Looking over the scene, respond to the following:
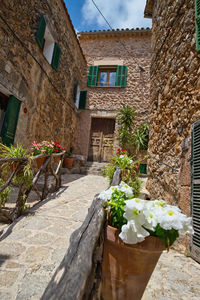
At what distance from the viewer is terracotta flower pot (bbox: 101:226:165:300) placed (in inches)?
40.2

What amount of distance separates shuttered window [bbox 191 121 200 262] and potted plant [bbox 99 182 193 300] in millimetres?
1445

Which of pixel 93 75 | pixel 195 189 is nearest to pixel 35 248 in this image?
pixel 195 189

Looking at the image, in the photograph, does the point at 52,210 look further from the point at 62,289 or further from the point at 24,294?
the point at 62,289

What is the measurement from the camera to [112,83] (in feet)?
32.6

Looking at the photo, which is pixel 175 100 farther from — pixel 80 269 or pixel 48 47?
pixel 48 47

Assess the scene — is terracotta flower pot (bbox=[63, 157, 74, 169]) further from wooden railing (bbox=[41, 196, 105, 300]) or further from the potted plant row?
the potted plant row

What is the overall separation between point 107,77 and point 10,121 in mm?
7066

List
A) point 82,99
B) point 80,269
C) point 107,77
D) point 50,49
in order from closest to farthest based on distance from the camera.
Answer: point 80,269
point 50,49
point 82,99
point 107,77

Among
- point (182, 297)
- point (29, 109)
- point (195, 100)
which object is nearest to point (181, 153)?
point (195, 100)

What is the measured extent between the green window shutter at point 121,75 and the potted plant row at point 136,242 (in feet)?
31.0

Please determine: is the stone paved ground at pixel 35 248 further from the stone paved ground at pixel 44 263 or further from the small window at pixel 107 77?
the small window at pixel 107 77

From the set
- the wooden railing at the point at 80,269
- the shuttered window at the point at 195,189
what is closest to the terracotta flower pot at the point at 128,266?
the wooden railing at the point at 80,269

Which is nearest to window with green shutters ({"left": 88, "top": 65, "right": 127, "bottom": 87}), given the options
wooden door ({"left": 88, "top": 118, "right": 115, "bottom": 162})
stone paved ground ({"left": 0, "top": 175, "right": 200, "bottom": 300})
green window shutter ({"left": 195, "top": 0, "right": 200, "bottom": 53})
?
wooden door ({"left": 88, "top": 118, "right": 115, "bottom": 162})

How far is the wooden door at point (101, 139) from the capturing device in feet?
30.8
